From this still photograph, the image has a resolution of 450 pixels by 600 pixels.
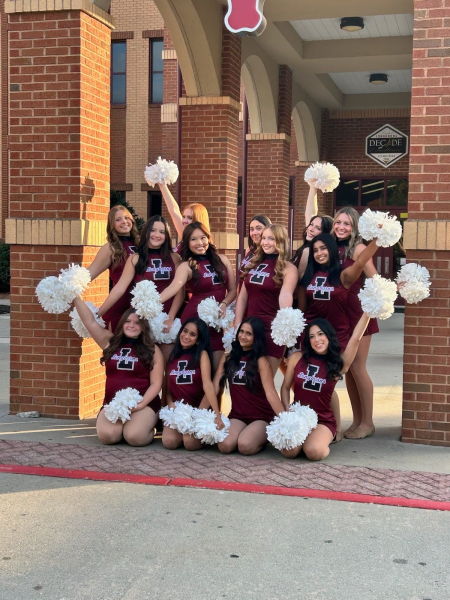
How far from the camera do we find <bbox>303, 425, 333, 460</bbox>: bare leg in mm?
5262

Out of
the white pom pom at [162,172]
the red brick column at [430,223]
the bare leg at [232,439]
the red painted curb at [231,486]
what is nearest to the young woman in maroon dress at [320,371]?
the bare leg at [232,439]

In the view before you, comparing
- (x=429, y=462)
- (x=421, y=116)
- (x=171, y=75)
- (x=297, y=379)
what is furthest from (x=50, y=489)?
(x=171, y=75)

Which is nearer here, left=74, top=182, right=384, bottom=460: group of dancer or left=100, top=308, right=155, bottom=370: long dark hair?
left=74, top=182, right=384, bottom=460: group of dancer

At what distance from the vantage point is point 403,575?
11.6 ft

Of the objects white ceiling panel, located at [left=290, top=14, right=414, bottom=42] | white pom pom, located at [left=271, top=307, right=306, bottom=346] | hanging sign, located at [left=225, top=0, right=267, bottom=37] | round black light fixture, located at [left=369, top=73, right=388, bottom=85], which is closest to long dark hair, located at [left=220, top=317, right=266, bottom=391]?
white pom pom, located at [left=271, top=307, right=306, bottom=346]

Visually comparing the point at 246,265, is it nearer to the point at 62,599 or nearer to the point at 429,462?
the point at 429,462

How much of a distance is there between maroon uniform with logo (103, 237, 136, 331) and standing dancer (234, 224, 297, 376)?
926 millimetres

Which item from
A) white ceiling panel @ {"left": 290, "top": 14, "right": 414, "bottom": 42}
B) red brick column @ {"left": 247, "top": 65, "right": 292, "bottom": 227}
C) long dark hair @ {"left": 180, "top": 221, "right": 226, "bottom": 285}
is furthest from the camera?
red brick column @ {"left": 247, "top": 65, "right": 292, "bottom": 227}

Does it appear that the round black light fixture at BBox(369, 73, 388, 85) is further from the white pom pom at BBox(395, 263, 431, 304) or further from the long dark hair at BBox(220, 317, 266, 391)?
the long dark hair at BBox(220, 317, 266, 391)

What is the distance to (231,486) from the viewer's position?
4750 mm

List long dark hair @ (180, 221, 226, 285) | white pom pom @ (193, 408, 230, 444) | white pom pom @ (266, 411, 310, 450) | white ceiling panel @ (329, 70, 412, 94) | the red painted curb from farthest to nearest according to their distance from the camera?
1. white ceiling panel @ (329, 70, 412, 94)
2. long dark hair @ (180, 221, 226, 285)
3. white pom pom @ (193, 408, 230, 444)
4. white pom pom @ (266, 411, 310, 450)
5. the red painted curb

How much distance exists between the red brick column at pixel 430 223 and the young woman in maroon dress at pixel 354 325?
33cm

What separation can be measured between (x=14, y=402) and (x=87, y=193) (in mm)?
1986

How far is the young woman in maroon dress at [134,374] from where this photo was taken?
18.5 feet
